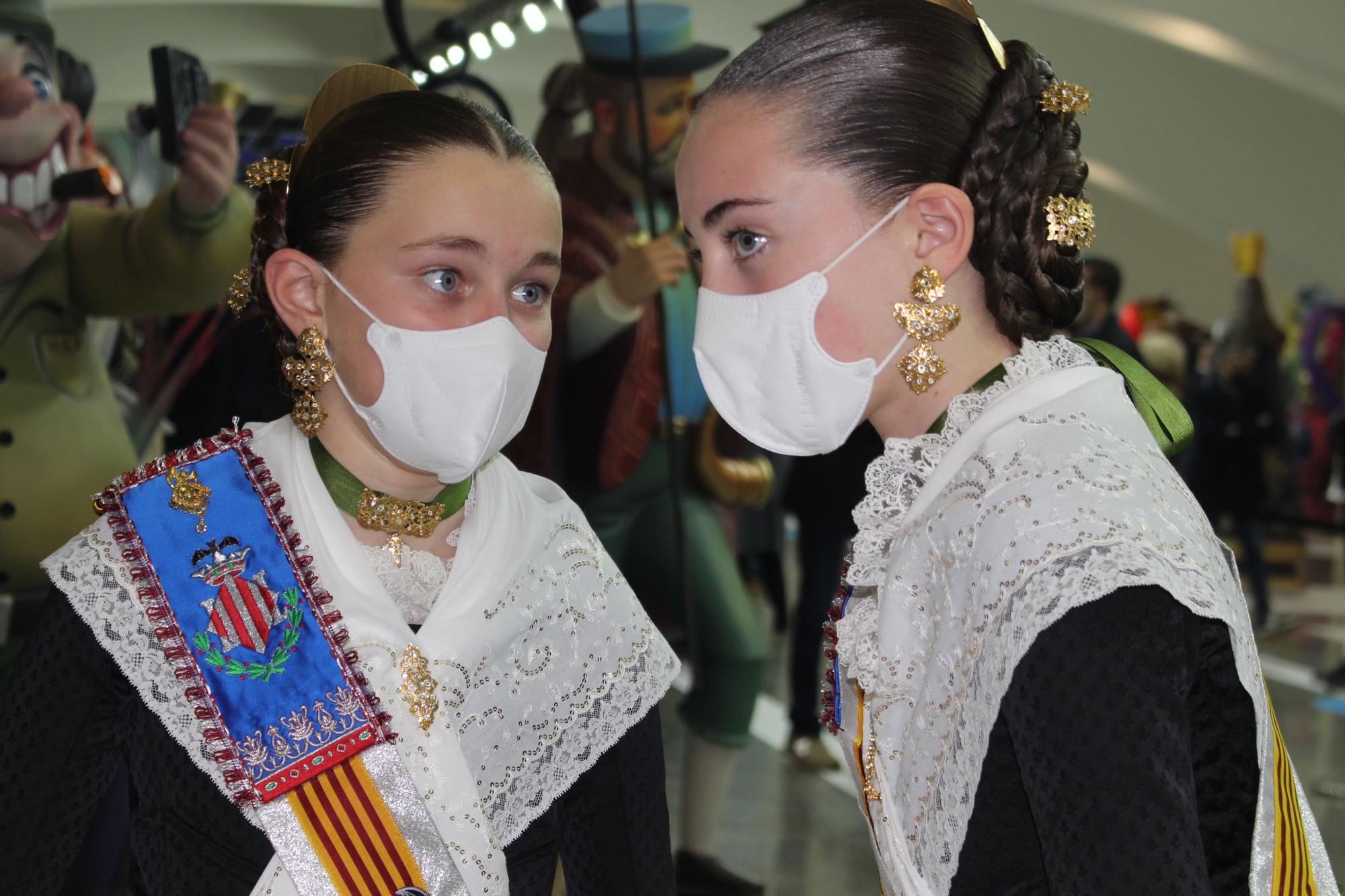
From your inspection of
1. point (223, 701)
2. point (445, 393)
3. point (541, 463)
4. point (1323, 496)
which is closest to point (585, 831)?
point (223, 701)

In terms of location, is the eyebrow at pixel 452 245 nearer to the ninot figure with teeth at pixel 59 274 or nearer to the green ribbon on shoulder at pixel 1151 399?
the green ribbon on shoulder at pixel 1151 399

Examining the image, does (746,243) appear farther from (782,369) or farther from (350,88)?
(350,88)

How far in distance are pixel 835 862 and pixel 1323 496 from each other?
981cm

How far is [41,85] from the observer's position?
296 cm

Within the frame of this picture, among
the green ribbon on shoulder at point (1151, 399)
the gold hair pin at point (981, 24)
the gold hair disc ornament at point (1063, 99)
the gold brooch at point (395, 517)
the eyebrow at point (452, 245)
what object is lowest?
the gold brooch at point (395, 517)

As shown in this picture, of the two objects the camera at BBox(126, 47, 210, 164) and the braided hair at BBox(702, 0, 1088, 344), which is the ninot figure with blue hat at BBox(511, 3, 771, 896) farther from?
the braided hair at BBox(702, 0, 1088, 344)

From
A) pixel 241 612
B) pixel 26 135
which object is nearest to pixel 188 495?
pixel 241 612

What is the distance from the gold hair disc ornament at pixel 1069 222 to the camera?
1.48 m

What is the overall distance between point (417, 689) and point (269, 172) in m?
0.70

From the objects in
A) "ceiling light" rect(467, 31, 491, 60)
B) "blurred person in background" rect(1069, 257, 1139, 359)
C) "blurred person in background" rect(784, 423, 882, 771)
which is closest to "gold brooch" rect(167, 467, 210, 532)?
"ceiling light" rect(467, 31, 491, 60)

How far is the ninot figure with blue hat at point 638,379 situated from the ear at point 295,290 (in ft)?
6.19

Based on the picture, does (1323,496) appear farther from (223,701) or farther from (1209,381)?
(223,701)

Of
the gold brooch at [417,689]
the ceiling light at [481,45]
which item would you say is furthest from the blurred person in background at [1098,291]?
the gold brooch at [417,689]

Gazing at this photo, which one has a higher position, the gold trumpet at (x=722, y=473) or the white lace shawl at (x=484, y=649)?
the white lace shawl at (x=484, y=649)
